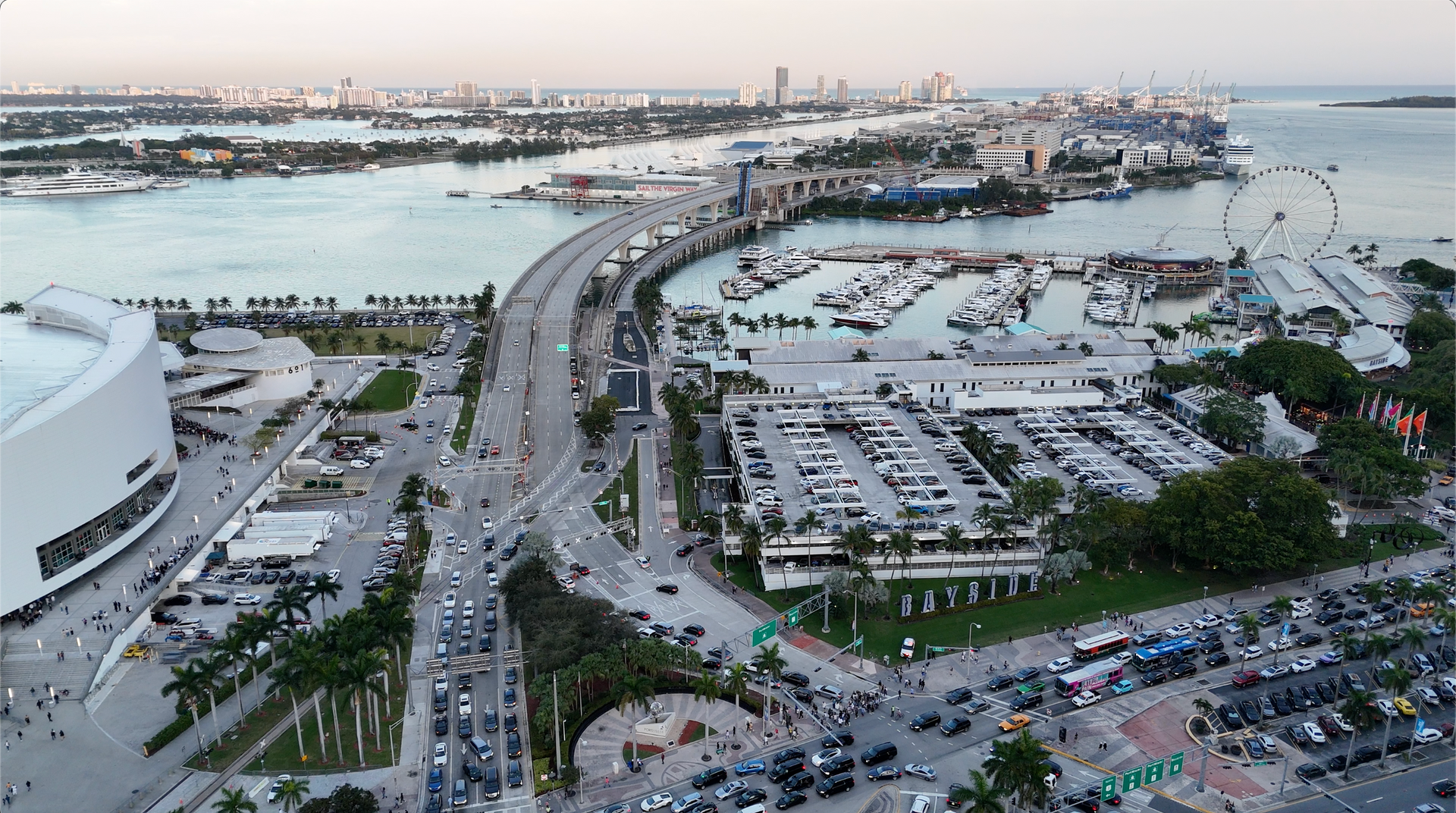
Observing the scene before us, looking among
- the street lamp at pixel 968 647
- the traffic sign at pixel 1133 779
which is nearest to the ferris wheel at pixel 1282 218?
the street lamp at pixel 968 647

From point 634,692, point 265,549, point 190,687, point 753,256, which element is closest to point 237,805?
point 190,687

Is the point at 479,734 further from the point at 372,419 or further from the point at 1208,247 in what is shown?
the point at 1208,247

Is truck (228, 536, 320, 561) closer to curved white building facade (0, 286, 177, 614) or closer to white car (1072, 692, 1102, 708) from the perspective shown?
curved white building facade (0, 286, 177, 614)

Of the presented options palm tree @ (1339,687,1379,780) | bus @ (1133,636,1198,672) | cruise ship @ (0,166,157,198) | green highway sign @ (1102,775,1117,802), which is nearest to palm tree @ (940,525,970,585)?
bus @ (1133,636,1198,672)

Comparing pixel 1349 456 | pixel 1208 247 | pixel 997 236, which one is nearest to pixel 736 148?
pixel 997 236

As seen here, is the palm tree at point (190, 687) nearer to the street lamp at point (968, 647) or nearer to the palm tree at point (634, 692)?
the palm tree at point (634, 692)

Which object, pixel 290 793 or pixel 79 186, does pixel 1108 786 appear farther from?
pixel 79 186
